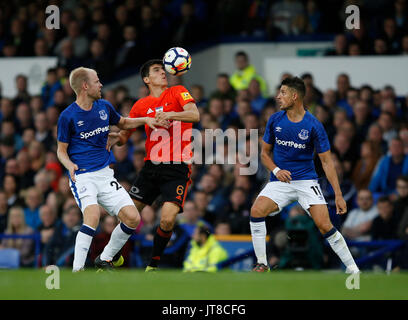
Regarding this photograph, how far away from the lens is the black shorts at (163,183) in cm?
1020

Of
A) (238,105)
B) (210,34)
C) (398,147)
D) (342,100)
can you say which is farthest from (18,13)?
(398,147)

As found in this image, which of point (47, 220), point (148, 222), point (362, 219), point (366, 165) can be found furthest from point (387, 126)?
point (47, 220)

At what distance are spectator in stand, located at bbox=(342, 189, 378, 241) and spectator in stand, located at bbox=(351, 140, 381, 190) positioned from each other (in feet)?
2.18

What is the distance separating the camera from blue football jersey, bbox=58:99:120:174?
9.65m

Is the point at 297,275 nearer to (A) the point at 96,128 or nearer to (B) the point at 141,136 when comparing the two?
(A) the point at 96,128

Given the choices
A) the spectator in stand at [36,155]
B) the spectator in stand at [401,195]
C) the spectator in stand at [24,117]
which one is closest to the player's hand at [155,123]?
the spectator in stand at [401,195]

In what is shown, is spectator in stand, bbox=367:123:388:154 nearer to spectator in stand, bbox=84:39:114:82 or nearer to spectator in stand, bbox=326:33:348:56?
spectator in stand, bbox=326:33:348:56

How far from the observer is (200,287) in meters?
7.92

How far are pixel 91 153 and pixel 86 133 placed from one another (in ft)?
0.81

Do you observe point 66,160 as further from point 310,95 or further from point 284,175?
point 310,95

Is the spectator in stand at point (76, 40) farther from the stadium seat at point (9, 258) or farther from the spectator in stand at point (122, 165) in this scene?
the stadium seat at point (9, 258)

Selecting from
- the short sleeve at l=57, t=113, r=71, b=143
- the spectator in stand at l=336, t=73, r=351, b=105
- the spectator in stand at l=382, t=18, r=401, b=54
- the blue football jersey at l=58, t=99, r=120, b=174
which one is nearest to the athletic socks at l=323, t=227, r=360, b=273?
the blue football jersey at l=58, t=99, r=120, b=174

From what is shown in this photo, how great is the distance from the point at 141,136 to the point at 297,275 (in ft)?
24.9

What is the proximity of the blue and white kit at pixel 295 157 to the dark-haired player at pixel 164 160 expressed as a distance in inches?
38.6
